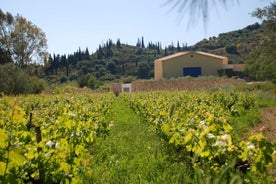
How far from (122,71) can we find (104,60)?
30.8 ft

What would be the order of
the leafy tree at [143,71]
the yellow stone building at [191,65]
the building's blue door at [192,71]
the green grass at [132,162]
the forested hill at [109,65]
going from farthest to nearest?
the leafy tree at [143,71] → the forested hill at [109,65] → the building's blue door at [192,71] → the yellow stone building at [191,65] → the green grass at [132,162]

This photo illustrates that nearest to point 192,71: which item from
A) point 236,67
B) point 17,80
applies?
point 236,67

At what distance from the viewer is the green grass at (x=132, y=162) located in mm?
5320

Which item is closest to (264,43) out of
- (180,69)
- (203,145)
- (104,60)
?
(203,145)

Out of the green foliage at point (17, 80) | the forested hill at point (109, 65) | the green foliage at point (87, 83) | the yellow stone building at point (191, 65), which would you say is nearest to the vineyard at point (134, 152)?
the green foliage at point (17, 80)

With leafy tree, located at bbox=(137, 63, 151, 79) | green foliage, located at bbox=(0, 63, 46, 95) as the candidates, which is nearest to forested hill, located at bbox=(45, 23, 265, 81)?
A: leafy tree, located at bbox=(137, 63, 151, 79)

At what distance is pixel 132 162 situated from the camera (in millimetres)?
6324

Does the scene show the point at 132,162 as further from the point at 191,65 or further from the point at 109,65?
the point at 109,65

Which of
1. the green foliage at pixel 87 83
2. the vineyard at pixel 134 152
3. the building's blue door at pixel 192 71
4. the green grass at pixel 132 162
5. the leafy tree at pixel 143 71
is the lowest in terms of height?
the green grass at pixel 132 162

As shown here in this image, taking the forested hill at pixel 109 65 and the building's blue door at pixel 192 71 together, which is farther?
the forested hill at pixel 109 65

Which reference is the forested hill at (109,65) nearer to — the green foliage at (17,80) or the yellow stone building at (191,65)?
the yellow stone building at (191,65)

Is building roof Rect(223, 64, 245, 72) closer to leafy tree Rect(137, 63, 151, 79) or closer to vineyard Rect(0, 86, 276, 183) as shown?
leafy tree Rect(137, 63, 151, 79)

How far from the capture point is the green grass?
532 centimetres

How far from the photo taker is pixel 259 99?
A: 20.9m
